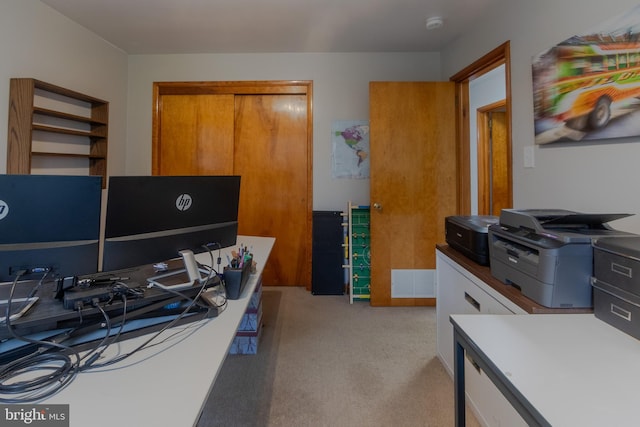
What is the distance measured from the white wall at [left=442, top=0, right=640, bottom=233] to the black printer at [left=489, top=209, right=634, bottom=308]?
324mm

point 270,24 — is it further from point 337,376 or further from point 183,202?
point 337,376

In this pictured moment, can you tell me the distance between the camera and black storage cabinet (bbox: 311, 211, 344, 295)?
122 inches

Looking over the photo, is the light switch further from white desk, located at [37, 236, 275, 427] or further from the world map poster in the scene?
white desk, located at [37, 236, 275, 427]

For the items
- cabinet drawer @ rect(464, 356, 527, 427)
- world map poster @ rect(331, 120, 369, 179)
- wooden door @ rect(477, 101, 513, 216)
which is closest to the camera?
cabinet drawer @ rect(464, 356, 527, 427)

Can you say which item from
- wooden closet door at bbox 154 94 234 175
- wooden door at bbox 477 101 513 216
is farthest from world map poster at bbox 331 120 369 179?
wooden door at bbox 477 101 513 216

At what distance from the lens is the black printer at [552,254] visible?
1061mm

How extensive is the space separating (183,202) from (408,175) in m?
2.26

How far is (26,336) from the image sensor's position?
800 mm

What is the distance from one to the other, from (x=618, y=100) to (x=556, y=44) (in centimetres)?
55

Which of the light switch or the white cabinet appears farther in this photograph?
the light switch

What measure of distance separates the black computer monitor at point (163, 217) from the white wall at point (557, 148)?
5.84ft

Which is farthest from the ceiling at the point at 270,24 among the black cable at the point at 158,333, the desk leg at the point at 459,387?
the desk leg at the point at 459,387

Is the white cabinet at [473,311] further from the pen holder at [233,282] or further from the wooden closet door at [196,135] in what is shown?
the wooden closet door at [196,135]

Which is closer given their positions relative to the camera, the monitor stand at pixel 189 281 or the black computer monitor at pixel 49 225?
the black computer monitor at pixel 49 225
